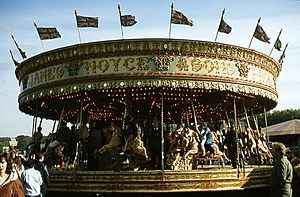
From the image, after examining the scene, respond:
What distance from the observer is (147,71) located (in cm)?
1067

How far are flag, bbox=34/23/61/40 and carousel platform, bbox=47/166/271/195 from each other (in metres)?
5.39

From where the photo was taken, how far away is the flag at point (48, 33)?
12914mm

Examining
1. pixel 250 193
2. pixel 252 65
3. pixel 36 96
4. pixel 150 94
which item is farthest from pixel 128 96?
pixel 250 193

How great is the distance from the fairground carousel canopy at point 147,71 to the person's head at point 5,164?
483 cm

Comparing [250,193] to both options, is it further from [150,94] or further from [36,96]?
[36,96]

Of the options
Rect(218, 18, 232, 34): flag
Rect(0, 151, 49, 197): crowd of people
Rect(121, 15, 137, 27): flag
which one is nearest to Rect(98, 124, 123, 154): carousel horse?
Rect(121, 15, 137, 27): flag

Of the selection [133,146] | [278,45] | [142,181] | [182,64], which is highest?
[278,45]

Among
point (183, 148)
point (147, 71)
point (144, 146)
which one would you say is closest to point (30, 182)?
point (147, 71)

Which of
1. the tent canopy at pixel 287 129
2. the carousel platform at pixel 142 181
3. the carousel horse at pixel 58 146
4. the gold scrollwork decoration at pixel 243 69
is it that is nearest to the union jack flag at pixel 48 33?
the carousel horse at pixel 58 146

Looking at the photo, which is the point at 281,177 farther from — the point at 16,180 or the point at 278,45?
the point at 278,45

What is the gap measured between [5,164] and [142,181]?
428 centimetres

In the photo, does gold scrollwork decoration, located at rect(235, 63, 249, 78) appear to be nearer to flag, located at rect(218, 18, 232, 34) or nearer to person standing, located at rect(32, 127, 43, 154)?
flag, located at rect(218, 18, 232, 34)

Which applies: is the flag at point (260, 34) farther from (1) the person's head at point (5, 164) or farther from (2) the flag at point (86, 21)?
(1) the person's head at point (5, 164)

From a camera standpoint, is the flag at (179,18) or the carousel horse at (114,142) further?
the flag at (179,18)
